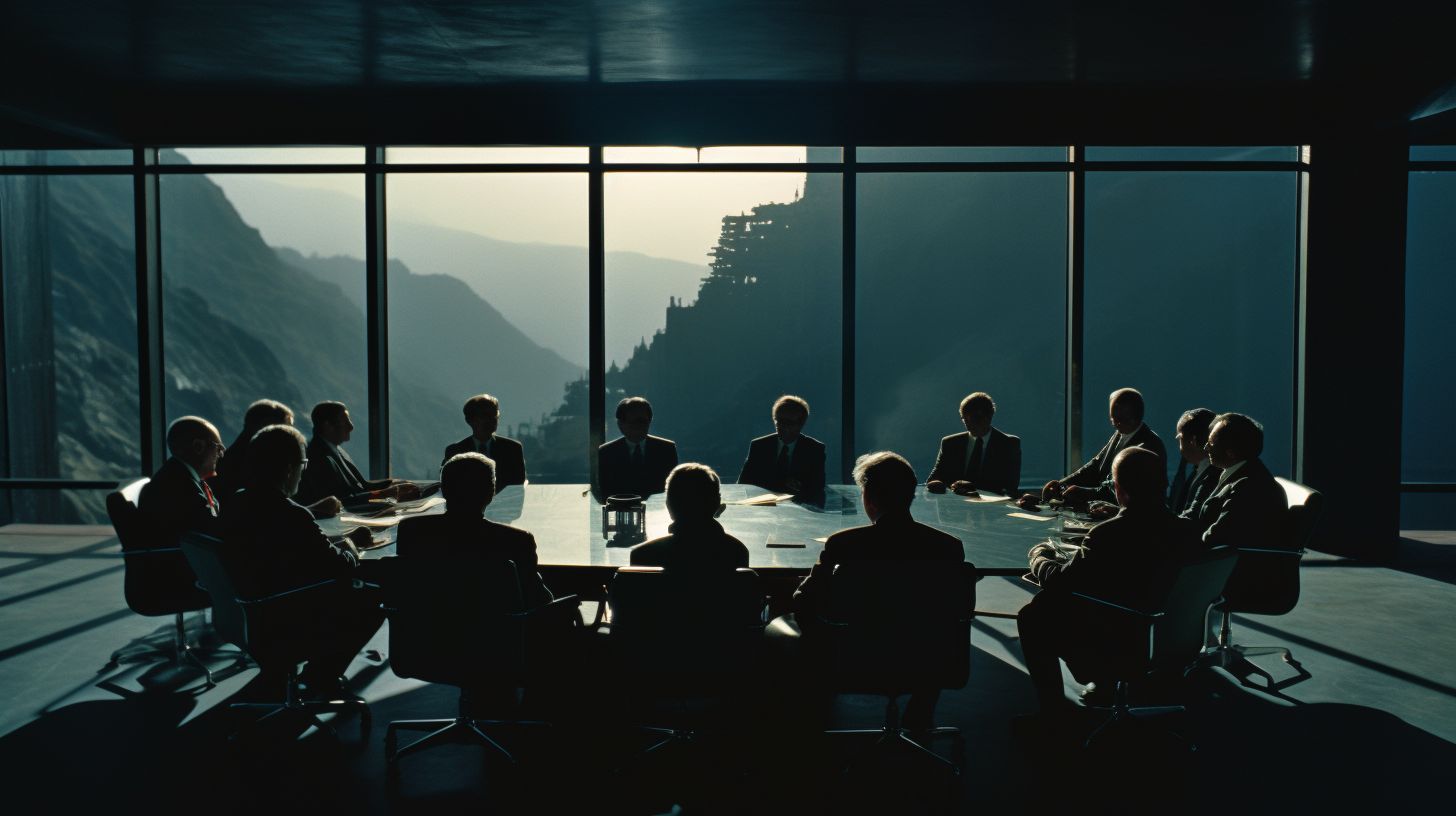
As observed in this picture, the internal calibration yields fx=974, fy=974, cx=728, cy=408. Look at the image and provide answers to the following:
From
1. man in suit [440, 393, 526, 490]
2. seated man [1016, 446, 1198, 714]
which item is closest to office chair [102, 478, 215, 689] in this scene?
man in suit [440, 393, 526, 490]

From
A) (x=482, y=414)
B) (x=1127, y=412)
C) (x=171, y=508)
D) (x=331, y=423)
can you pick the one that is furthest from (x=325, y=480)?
(x=1127, y=412)

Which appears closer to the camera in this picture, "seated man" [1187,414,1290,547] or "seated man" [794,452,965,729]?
"seated man" [794,452,965,729]

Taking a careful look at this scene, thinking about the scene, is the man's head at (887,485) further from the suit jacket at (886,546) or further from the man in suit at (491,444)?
the man in suit at (491,444)

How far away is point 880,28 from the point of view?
4.98 metres

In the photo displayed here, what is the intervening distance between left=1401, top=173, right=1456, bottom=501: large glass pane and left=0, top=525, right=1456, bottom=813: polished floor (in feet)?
176

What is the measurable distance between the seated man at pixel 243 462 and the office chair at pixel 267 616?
34.8 inches

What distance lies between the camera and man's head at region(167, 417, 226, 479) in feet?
14.3

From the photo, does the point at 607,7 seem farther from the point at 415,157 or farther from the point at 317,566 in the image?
the point at 415,157

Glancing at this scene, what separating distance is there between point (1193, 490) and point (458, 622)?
368 cm

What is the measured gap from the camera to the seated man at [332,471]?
5.34m

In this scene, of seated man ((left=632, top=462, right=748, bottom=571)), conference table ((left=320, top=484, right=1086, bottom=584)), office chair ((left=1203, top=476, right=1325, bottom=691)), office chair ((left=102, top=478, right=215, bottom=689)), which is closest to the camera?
seated man ((left=632, top=462, right=748, bottom=571))

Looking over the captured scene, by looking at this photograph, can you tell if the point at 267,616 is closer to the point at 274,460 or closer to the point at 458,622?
the point at 274,460

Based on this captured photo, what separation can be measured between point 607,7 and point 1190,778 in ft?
13.4

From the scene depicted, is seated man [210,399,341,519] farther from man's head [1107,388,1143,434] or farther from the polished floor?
man's head [1107,388,1143,434]
